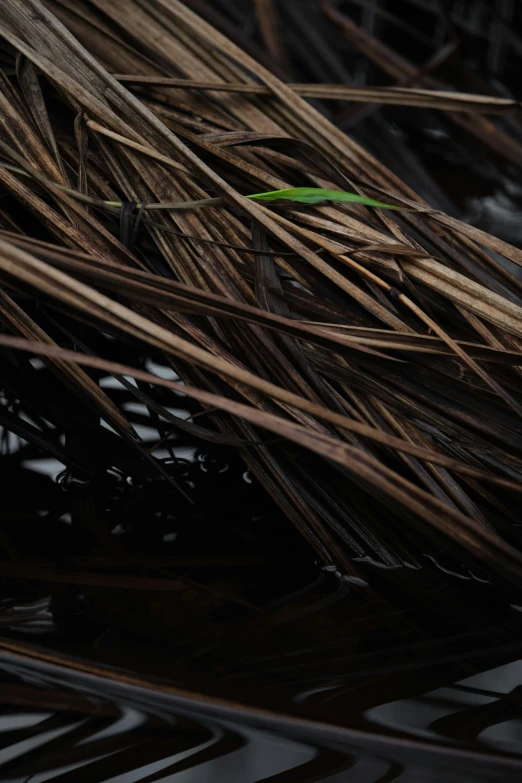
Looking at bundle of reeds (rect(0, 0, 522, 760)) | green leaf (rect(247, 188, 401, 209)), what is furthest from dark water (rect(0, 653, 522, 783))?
green leaf (rect(247, 188, 401, 209))

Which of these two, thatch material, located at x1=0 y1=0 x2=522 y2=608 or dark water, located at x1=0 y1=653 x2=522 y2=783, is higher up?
thatch material, located at x1=0 y1=0 x2=522 y2=608

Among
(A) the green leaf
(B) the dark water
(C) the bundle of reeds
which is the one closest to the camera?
(B) the dark water

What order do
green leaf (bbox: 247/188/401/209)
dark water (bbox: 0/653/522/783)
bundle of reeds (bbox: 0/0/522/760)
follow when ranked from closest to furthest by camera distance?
dark water (bbox: 0/653/522/783) < bundle of reeds (bbox: 0/0/522/760) < green leaf (bbox: 247/188/401/209)

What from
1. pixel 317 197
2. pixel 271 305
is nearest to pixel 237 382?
pixel 271 305

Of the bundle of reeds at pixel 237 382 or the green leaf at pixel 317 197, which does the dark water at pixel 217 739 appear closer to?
the bundle of reeds at pixel 237 382

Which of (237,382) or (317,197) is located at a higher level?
(317,197)

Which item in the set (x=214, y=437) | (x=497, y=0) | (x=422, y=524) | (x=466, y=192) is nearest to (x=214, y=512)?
(x=214, y=437)

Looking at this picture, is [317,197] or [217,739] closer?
[217,739]

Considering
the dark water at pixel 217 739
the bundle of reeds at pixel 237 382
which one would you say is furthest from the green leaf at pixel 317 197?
the dark water at pixel 217 739

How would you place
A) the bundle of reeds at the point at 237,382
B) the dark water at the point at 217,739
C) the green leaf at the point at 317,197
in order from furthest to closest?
the green leaf at the point at 317,197
the bundle of reeds at the point at 237,382
the dark water at the point at 217,739

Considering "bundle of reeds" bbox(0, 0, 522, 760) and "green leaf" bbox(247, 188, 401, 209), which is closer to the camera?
"bundle of reeds" bbox(0, 0, 522, 760)

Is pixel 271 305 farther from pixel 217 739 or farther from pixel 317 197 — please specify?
pixel 217 739

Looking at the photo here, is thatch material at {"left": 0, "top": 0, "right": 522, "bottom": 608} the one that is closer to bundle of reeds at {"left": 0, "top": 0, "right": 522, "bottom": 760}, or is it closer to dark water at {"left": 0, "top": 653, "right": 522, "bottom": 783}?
bundle of reeds at {"left": 0, "top": 0, "right": 522, "bottom": 760}
